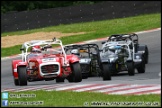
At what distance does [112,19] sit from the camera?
39.5 m

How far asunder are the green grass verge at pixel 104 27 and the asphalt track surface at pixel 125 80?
90.0 inches

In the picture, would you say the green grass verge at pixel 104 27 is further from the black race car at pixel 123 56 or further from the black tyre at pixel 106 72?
the black tyre at pixel 106 72

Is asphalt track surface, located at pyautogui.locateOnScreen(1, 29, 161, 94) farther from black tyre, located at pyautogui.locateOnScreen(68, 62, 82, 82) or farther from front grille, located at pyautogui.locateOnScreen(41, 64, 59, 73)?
front grille, located at pyautogui.locateOnScreen(41, 64, 59, 73)

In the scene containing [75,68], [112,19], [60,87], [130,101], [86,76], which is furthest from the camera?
[112,19]

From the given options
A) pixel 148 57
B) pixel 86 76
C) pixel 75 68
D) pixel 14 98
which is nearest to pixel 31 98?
pixel 14 98

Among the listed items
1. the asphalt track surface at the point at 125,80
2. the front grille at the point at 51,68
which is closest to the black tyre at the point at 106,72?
the asphalt track surface at the point at 125,80

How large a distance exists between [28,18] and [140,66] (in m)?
17.9

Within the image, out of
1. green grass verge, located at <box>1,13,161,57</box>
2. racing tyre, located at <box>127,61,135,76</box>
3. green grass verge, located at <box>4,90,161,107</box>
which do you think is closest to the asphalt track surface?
racing tyre, located at <box>127,61,135,76</box>

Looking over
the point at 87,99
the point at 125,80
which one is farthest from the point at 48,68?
the point at 87,99

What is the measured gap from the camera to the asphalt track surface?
16.2 metres

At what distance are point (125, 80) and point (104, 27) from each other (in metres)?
17.8

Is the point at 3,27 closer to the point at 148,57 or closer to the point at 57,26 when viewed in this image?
the point at 57,26

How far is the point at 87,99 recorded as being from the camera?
13.0 metres

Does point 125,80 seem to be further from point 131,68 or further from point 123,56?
point 123,56
